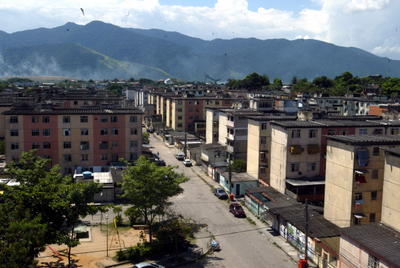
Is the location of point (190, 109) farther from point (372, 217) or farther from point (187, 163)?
point (372, 217)

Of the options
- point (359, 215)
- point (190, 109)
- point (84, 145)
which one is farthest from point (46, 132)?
point (190, 109)

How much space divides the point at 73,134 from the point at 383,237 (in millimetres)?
41725

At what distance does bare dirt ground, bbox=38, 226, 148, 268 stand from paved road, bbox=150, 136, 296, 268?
6460 millimetres

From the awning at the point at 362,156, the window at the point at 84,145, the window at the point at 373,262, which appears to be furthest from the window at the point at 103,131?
the window at the point at 373,262

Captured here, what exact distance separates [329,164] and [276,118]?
56.5 feet

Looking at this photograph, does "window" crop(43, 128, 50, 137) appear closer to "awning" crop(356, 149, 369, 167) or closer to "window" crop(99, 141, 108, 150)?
"window" crop(99, 141, 108, 150)

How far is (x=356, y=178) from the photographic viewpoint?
33812 mm

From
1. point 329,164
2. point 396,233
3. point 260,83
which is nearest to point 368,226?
point 396,233

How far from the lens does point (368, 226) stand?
95.3ft

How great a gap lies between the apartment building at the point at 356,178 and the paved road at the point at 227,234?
21.7 feet

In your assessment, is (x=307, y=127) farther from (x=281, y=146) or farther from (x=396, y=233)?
(x=396, y=233)

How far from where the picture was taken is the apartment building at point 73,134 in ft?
179

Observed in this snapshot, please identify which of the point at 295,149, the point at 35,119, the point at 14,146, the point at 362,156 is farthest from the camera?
the point at 35,119

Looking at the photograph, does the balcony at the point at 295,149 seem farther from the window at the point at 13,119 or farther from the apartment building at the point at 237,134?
the window at the point at 13,119
